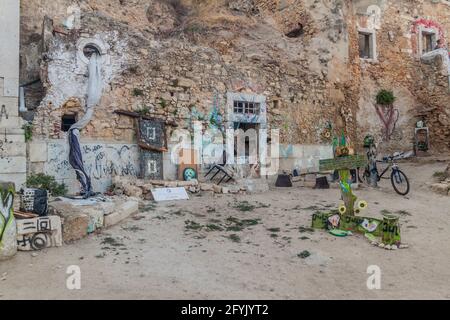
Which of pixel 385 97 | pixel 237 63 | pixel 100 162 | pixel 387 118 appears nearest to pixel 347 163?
pixel 100 162

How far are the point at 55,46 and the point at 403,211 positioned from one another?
32.1 feet

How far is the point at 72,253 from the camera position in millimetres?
5012

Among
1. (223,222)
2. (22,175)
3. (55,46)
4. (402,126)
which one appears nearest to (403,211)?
(223,222)

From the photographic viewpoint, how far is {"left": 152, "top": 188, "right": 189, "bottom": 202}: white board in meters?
8.51

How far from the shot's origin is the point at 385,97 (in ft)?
54.3

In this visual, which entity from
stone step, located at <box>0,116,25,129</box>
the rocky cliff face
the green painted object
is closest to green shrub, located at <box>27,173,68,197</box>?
the rocky cliff face

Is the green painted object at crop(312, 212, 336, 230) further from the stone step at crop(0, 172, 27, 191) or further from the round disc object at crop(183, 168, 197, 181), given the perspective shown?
the stone step at crop(0, 172, 27, 191)

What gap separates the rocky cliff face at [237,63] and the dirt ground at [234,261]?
15.1 ft

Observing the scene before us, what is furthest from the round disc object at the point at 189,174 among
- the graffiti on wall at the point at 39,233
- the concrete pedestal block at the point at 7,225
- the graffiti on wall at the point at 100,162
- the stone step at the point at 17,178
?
the concrete pedestal block at the point at 7,225

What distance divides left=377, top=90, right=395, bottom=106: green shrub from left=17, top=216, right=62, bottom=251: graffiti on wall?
15805 millimetres

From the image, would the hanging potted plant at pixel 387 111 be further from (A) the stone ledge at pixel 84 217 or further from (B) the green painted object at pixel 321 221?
(A) the stone ledge at pixel 84 217

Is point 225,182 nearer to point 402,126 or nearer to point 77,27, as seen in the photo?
point 77,27

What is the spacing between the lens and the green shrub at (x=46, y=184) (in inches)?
329
